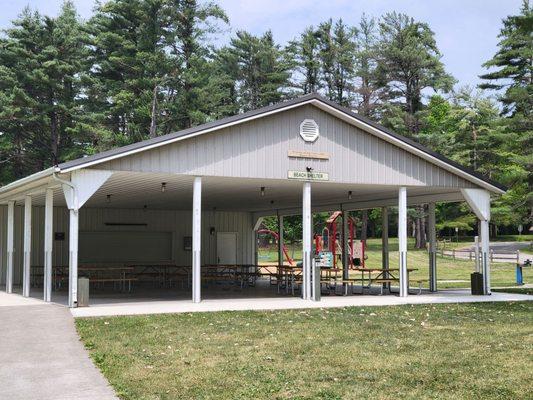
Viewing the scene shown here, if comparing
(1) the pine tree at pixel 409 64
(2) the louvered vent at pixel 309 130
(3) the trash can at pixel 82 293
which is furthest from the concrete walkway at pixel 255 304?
(1) the pine tree at pixel 409 64

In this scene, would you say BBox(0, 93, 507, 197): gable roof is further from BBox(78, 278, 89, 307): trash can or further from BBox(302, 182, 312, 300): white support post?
BBox(78, 278, 89, 307): trash can

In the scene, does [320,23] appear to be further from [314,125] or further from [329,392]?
[329,392]

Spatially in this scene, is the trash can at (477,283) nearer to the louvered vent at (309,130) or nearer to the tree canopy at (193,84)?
the louvered vent at (309,130)

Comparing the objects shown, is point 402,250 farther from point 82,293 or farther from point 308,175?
point 82,293

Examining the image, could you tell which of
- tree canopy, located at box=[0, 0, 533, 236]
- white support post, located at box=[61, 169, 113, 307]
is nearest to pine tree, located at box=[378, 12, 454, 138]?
tree canopy, located at box=[0, 0, 533, 236]

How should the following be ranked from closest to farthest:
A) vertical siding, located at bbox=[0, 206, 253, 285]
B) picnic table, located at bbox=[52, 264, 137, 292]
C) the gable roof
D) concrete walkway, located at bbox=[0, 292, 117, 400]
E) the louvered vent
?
1. concrete walkway, located at bbox=[0, 292, 117, 400]
2. the gable roof
3. the louvered vent
4. picnic table, located at bbox=[52, 264, 137, 292]
5. vertical siding, located at bbox=[0, 206, 253, 285]

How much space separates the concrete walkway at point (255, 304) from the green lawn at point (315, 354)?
1023mm

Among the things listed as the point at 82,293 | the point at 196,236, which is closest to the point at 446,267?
the point at 196,236

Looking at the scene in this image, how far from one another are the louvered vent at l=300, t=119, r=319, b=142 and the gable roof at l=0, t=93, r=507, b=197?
0.44m

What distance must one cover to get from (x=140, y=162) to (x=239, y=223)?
14267 millimetres

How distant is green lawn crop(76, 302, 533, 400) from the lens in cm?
695

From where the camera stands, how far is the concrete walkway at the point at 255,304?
45.1 ft

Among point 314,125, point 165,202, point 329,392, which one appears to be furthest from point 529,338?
point 165,202

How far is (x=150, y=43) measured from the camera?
41.7m
